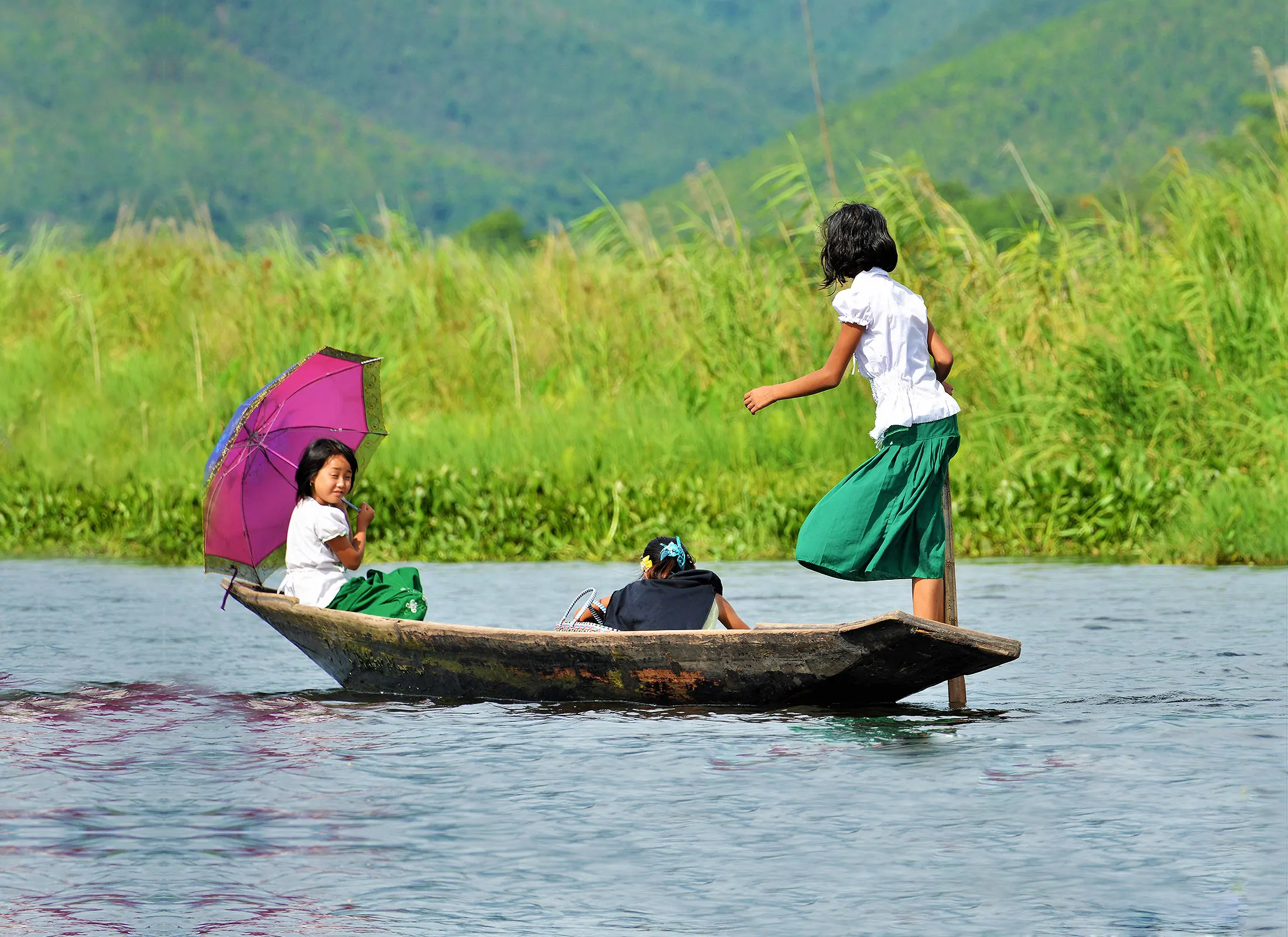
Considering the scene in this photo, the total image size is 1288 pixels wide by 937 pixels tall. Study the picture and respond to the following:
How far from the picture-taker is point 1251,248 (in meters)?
12.9

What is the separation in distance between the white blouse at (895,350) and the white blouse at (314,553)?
8.15 ft

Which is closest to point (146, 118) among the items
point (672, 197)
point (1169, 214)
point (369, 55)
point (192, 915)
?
point (369, 55)

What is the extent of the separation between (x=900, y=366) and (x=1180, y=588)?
13.2 ft

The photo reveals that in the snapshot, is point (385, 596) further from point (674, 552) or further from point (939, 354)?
point (939, 354)

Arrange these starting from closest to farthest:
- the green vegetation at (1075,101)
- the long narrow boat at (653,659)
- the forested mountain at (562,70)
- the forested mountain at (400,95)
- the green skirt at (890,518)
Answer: the long narrow boat at (653,659) < the green skirt at (890,518) < the green vegetation at (1075,101) < the forested mountain at (400,95) < the forested mountain at (562,70)

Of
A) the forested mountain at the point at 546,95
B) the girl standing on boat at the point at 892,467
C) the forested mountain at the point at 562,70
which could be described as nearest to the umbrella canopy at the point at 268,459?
the girl standing on boat at the point at 892,467

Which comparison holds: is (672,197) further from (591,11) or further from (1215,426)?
(1215,426)

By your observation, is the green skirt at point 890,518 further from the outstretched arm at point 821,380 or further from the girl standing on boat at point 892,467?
the outstretched arm at point 821,380

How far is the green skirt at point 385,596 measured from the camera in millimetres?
8172

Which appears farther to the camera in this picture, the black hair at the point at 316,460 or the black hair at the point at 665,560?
the black hair at the point at 316,460

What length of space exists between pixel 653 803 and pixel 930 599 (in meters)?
1.64

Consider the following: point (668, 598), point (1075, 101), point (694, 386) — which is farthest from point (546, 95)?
point (668, 598)

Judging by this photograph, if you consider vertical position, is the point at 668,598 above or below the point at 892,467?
below

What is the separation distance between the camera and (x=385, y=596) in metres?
8.26
